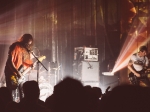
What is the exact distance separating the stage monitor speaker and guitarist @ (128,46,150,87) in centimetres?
112

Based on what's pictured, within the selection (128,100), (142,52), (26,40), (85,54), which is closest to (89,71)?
(85,54)

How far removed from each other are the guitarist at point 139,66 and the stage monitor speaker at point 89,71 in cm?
112

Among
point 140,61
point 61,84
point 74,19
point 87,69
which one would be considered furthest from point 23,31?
point 61,84

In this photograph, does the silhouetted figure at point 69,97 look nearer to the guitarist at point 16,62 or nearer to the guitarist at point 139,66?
the guitarist at point 16,62

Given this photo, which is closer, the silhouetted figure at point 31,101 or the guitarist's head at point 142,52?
the silhouetted figure at point 31,101

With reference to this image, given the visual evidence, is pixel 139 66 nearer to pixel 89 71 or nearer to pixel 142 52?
pixel 142 52

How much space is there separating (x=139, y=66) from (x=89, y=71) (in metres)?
1.62

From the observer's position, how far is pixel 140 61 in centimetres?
910

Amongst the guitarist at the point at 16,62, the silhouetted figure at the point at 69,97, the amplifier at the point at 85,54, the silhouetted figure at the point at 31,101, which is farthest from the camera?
the amplifier at the point at 85,54

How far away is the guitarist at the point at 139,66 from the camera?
8961 millimetres

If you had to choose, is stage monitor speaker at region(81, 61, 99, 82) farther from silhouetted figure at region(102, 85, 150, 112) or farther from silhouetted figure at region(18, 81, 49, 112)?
silhouetted figure at region(102, 85, 150, 112)

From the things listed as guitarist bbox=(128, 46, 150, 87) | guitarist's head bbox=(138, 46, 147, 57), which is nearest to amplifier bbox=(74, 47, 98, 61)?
guitarist bbox=(128, 46, 150, 87)

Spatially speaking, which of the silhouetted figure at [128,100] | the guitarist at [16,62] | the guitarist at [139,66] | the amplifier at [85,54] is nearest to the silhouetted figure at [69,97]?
the silhouetted figure at [128,100]

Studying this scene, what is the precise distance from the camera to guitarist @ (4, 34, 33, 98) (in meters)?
8.20
